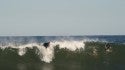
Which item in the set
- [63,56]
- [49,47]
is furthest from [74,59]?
[49,47]

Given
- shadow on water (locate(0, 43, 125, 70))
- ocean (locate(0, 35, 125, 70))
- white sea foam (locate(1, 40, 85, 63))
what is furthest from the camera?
white sea foam (locate(1, 40, 85, 63))

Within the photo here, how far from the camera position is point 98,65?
20359 millimetres

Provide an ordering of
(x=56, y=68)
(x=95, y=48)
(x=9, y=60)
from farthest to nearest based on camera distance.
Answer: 1. (x=95, y=48)
2. (x=9, y=60)
3. (x=56, y=68)

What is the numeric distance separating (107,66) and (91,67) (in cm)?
86

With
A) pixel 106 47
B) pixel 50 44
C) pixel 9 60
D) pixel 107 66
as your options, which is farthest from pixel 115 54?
pixel 9 60

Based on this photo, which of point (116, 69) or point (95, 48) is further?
point (95, 48)

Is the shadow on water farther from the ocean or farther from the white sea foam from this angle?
the white sea foam

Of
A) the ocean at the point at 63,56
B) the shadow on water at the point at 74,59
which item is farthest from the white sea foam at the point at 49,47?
the shadow on water at the point at 74,59

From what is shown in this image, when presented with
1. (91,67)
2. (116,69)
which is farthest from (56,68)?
(116,69)

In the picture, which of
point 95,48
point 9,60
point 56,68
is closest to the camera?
point 56,68

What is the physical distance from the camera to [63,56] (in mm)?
21250

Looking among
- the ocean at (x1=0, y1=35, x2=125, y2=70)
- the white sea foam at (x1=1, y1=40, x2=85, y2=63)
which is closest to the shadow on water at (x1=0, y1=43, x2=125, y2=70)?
the ocean at (x1=0, y1=35, x2=125, y2=70)

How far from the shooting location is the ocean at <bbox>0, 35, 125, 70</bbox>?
20016mm

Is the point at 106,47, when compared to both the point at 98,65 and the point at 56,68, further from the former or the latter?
the point at 56,68
